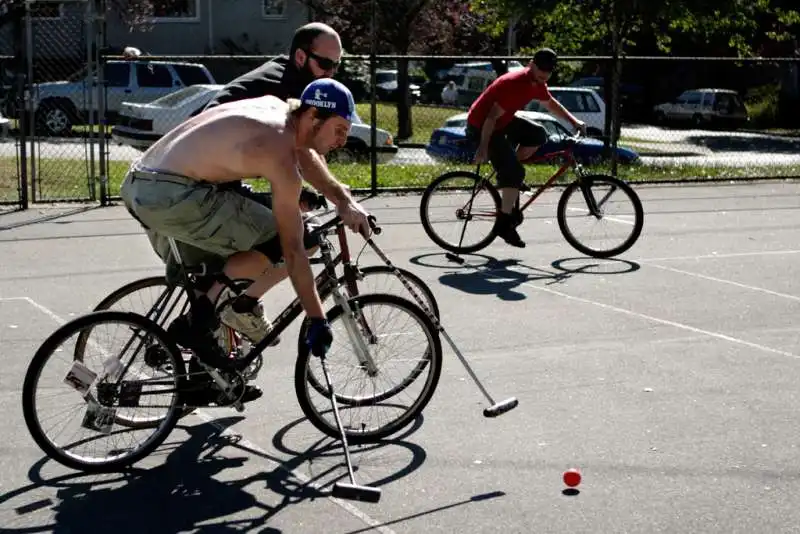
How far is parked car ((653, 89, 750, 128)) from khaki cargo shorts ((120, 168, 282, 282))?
133 feet

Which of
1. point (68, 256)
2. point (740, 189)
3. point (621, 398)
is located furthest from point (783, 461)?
point (740, 189)

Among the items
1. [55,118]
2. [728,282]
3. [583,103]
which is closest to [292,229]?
[728,282]

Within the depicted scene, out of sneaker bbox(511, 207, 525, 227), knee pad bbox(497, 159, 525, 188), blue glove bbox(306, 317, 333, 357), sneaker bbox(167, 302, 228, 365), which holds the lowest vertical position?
sneaker bbox(511, 207, 525, 227)

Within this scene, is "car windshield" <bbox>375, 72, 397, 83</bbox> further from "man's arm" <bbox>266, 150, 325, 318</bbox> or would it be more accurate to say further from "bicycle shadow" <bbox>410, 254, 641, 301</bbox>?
"man's arm" <bbox>266, 150, 325, 318</bbox>

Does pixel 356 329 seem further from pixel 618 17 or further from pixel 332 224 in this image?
pixel 618 17

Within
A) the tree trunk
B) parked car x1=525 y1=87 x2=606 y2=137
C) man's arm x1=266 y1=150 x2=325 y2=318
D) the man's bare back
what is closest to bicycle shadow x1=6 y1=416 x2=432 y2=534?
man's arm x1=266 y1=150 x2=325 y2=318

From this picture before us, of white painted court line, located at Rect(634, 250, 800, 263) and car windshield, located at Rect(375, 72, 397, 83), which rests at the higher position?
car windshield, located at Rect(375, 72, 397, 83)

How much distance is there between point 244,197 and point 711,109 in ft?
135

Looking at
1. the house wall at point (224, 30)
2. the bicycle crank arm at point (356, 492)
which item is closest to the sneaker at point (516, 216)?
the bicycle crank arm at point (356, 492)

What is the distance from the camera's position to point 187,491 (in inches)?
226

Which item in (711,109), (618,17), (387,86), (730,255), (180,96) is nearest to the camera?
(730,255)

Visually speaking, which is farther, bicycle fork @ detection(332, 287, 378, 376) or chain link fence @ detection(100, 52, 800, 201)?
chain link fence @ detection(100, 52, 800, 201)

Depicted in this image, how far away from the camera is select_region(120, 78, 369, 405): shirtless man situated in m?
5.64

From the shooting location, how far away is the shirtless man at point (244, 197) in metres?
5.64
